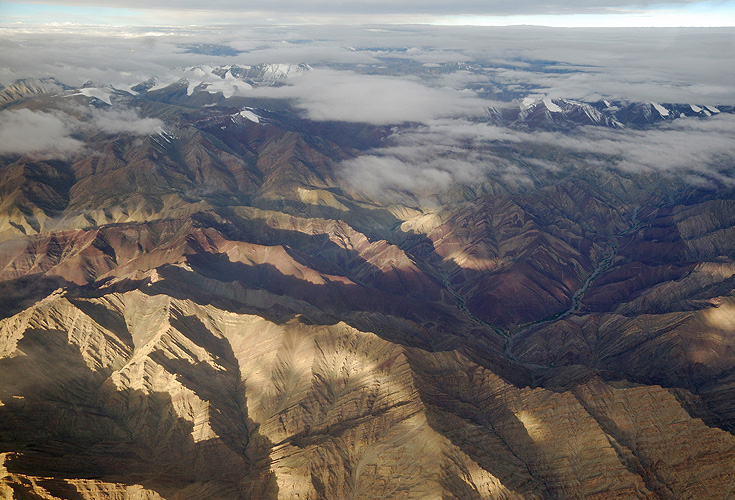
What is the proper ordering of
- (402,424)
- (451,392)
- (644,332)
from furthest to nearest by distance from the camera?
1. (644,332)
2. (451,392)
3. (402,424)

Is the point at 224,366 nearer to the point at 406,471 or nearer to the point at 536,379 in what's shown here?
the point at 406,471

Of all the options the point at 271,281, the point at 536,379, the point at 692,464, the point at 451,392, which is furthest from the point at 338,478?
the point at 271,281

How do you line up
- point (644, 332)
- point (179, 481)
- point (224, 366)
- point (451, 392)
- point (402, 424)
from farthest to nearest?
1. point (644, 332)
2. point (224, 366)
3. point (451, 392)
4. point (402, 424)
5. point (179, 481)

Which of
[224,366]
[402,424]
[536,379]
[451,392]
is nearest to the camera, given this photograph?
[402,424]

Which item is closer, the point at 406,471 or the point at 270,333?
the point at 406,471

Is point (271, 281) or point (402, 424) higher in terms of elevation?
point (402, 424)

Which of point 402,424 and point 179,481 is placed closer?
point 179,481

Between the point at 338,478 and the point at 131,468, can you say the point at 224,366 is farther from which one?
the point at 338,478

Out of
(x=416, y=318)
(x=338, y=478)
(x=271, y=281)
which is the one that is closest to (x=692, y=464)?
(x=338, y=478)

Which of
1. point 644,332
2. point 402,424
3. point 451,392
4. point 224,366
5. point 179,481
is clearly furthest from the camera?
point 644,332
